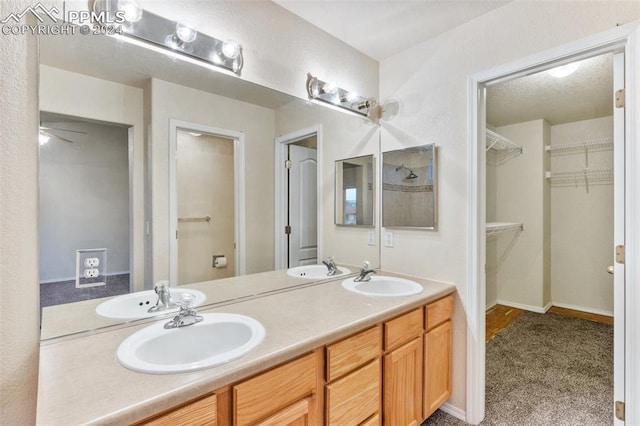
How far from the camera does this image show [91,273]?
3.96 ft

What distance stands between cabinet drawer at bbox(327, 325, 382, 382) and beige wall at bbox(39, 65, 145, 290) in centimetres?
88

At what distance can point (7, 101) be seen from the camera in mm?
714

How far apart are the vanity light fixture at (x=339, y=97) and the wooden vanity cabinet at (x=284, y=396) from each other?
1.53 metres

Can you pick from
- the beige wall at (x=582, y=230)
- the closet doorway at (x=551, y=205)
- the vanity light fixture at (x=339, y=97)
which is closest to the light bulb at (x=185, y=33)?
the vanity light fixture at (x=339, y=97)

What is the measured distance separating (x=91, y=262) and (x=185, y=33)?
3.44 ft

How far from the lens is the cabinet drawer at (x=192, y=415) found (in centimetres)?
80

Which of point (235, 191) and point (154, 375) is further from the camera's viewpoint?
point (235, 191)

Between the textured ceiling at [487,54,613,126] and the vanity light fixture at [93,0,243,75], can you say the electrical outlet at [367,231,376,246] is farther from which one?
the textured ceiling at [487,54,613,126]

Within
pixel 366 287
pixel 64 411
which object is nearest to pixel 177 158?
pixel 64 411

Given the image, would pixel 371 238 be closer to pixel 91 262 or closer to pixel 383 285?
pixel 383 285

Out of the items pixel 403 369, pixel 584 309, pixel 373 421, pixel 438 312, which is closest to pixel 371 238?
pixel 438 312

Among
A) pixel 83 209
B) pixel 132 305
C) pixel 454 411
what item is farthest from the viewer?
pixel 454 411

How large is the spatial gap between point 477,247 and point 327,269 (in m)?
0.95

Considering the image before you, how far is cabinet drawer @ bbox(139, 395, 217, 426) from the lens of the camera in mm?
797
